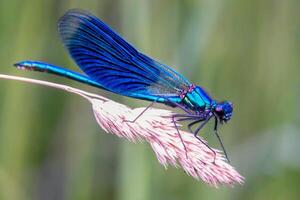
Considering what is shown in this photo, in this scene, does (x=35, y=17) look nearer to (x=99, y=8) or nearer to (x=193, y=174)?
(x=99, y=8)

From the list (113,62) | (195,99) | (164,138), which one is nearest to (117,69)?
(113,62)

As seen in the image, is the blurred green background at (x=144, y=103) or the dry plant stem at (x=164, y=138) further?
the blurred green background at (x=144, y=103)

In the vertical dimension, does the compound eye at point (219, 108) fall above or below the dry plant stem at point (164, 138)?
above

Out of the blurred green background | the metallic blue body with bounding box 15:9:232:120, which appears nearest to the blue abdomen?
the metallic blue body with bounding box 15:9:232:120

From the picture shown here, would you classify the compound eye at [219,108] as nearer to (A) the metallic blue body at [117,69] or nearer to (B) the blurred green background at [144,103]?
(A) the metallic blue body at [117,69]

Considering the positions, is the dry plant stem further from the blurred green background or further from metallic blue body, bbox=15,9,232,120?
the blurred green background

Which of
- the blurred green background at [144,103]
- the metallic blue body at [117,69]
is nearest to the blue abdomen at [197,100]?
the metallic blue body at [117,69]
